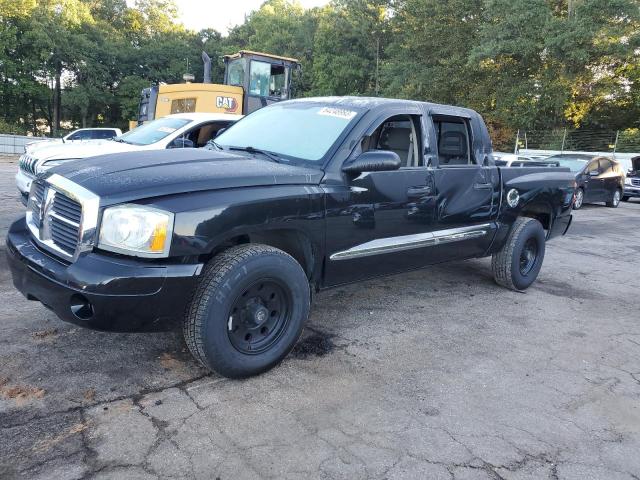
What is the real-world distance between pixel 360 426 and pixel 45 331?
2.39 m

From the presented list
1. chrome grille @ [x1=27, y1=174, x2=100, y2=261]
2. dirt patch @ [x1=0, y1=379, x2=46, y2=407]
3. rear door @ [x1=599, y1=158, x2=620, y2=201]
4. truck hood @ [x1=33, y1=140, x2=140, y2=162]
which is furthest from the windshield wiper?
rear door @ [x1=599, y1=158, x2=620, y2=201]

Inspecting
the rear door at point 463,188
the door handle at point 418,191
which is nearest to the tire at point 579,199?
the rear door at point 463,188

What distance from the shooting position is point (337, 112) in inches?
158

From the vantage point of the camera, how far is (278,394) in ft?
10.00

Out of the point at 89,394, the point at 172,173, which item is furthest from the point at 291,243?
the point at 89,394

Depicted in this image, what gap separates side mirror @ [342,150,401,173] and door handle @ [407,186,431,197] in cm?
48

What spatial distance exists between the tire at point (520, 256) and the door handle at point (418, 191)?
5.23 ft

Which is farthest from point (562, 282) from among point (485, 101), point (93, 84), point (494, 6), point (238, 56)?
point (93, 84)

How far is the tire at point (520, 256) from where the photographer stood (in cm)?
532

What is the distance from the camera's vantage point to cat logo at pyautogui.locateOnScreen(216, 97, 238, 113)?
1280 centimetres

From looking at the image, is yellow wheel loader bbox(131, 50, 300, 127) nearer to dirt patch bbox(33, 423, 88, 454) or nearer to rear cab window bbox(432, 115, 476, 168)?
rear cab window bbox(432, 115, 476, 168)

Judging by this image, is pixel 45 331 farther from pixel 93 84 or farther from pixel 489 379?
pixel 93 84

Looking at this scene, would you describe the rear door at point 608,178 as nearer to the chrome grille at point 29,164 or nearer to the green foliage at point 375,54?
the green foliage at point 375,54

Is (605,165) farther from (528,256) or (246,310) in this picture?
(246,310)
